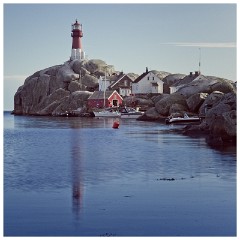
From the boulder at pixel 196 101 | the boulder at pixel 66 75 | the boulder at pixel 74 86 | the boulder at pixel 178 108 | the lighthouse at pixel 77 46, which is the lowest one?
the boulder at pixel 178 108

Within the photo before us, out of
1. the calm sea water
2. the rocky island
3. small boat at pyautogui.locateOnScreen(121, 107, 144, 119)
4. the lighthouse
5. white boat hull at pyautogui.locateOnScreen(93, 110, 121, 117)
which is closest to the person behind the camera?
the calm sea water

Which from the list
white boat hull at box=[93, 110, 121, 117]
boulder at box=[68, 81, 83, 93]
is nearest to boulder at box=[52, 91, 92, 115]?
boulder at box=[68, 81, 83, 93]

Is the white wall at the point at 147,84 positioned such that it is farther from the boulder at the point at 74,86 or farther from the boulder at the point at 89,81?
the boulder at the point at 74,86

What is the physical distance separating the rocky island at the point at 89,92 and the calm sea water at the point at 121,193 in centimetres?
3070

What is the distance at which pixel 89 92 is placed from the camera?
3568 inches

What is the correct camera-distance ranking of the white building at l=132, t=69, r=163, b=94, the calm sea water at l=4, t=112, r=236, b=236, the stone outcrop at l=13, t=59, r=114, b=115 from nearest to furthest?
the calm sea water at l=4, t=112, r=236, b=236 → the white building at l=132, t=69, r=163, b=94 → the stone outcrop at l=13, t=59, r=114, b=115

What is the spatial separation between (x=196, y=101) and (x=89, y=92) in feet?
110

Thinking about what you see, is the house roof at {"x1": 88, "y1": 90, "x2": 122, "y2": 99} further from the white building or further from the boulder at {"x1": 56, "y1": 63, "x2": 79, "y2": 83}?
the boulder at {"x1": 56, "y1": 63, "x2": 79, "y2": 83}

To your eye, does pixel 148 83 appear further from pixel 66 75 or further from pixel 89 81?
pixel 66 75

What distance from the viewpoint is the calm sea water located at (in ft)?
41.1

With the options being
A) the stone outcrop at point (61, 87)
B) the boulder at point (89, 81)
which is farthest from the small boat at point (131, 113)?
the boulder at point (89, 81)

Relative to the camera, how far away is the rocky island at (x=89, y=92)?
62.9m

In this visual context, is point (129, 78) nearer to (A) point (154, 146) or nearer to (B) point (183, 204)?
(A) point (154, 146)

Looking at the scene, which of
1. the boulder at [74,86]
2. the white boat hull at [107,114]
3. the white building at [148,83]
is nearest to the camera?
the white boat hull at [107,114]
